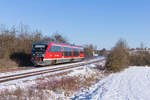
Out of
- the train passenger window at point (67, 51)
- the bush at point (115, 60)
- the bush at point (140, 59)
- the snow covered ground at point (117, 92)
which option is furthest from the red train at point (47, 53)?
the bush at point (140, 59)

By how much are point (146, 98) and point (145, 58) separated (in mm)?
28358

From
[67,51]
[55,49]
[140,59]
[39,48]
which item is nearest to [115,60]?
[55,49]

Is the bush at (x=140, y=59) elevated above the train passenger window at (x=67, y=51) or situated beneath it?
situated beneath

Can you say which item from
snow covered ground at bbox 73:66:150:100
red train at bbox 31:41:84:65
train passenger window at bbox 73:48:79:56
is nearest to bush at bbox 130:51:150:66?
train passenger window at bbox 73:48:79:56

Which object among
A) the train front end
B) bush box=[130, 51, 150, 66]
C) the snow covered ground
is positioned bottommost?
the snow covered ground

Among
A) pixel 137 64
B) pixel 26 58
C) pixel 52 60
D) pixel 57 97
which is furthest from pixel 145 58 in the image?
pixel 57 97

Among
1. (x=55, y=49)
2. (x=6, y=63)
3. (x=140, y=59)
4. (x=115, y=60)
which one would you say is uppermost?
(x=55, y=49)

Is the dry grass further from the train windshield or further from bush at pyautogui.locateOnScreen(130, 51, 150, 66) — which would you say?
bush at pyautogui.locateOnScreen(130, 51, 150, 66)

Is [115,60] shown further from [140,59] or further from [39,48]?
[140,59]

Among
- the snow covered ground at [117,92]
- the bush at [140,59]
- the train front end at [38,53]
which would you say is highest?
the train front end at [38,53]

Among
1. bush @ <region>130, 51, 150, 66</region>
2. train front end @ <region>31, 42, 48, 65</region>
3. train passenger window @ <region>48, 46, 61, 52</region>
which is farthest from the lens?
bush @ <region>130, 51, 150, 66</region>

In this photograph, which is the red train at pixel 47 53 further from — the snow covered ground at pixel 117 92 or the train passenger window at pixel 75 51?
the snow covered ground at pixel 117 92

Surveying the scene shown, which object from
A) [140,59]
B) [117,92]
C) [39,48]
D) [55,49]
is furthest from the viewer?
[140,59]

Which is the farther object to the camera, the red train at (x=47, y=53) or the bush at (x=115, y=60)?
the bush at (x=115, y=60)
